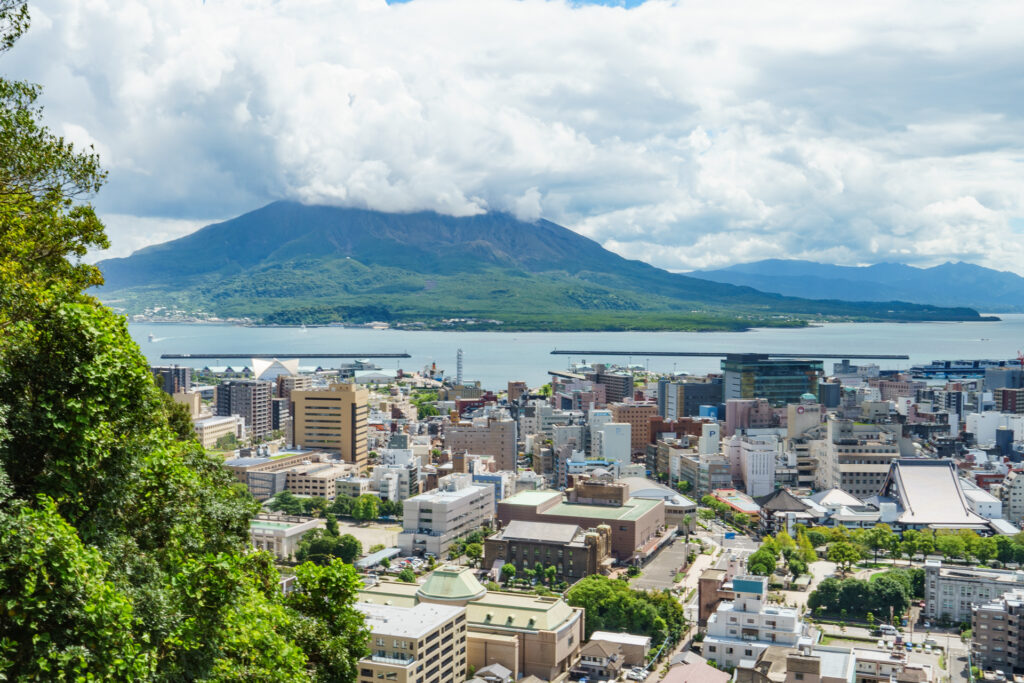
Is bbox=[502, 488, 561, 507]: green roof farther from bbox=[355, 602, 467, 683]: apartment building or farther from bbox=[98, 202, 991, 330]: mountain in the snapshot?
bbox=[98, 202, 991, 330]: mountain

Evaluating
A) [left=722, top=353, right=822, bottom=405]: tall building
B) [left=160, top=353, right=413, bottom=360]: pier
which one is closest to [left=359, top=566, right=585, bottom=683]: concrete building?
[left=722, top=353, right=822, bottom=405]: tall building

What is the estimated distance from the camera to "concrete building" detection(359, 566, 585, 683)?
1002cm

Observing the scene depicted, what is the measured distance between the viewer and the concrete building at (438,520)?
1508cm

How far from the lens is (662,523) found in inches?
651

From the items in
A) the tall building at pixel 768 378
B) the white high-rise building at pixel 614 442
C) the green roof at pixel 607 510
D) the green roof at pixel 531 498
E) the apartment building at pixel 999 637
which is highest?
the tall building at pixel 768 378

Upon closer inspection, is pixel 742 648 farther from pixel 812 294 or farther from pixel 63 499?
pixel 812 294

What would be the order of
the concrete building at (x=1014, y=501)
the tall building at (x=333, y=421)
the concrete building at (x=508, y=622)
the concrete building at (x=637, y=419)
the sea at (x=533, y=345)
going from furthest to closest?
1. the sea at (x=533, y=345)
2. the concrete building at (x=637, y=419)
3. the tall building at (x=333, y=421)
4. the concrete building at (x=1014, y=501)
5. the concrete building at (x=508, y=622)

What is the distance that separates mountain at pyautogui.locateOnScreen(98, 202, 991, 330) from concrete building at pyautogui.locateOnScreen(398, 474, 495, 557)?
1880 inches

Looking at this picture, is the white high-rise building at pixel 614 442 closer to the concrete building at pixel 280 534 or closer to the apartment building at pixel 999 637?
the concrete building at pixel 280 534

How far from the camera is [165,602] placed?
7.60 feet

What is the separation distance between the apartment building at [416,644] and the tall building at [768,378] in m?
18.8

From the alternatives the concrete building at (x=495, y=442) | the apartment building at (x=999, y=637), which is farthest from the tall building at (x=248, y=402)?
the apartment building at (x=999, y=637)

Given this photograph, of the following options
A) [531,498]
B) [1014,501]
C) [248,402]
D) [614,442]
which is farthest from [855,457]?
[248,402]

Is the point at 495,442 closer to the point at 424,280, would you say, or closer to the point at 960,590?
the point at 960,590
